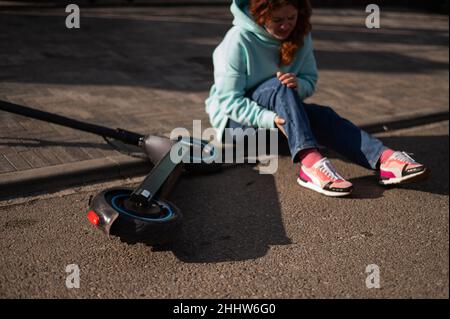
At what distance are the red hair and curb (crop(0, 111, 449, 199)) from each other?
110cm

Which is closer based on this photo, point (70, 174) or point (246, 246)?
point (246, 246)

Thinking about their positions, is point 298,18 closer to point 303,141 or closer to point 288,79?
point 288,79

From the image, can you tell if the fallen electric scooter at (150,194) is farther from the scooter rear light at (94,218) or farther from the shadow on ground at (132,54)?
the shadow on ground at (132,54)

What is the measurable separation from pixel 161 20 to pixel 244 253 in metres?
6.13

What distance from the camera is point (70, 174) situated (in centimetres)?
324

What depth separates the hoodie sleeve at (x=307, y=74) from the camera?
3672 millimetres

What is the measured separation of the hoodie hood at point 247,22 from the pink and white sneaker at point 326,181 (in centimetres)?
84

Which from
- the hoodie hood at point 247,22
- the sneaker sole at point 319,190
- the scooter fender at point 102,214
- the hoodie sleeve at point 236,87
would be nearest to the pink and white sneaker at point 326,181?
the sneaker sole at point 319,190

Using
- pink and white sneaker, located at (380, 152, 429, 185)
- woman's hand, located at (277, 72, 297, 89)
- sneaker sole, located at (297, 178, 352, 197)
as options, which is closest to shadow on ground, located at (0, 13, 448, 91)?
woman's hand, located at (277, 72, 297, 89)

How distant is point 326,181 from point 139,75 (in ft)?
8.39

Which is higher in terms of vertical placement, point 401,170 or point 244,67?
point 244,67

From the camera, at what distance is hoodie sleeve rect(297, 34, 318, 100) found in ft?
12.0

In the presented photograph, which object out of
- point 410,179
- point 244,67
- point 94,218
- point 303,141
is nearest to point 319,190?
point 303,141
